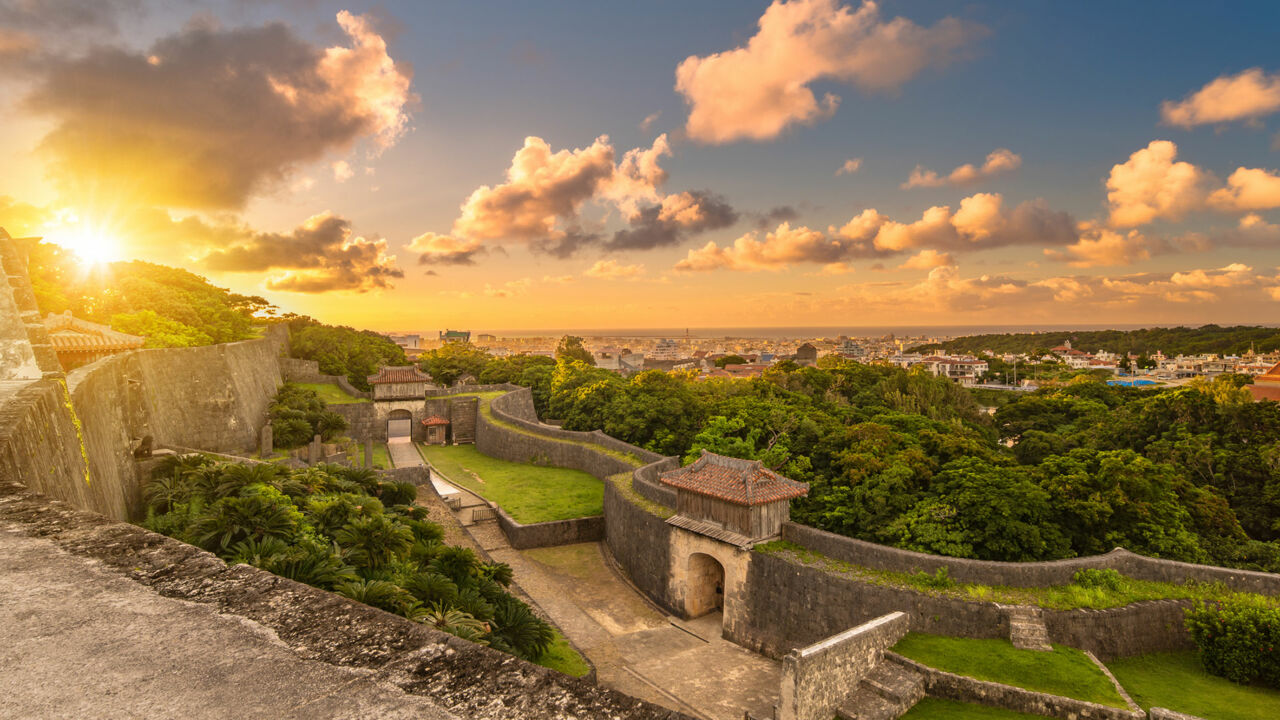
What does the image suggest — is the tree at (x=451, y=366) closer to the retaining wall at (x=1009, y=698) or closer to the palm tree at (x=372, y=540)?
the palm tree at (x=372, y=540)

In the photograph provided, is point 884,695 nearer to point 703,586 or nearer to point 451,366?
point 703,586

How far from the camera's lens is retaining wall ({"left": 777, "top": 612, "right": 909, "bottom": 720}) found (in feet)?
35.8

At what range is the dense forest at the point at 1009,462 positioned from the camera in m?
16.2

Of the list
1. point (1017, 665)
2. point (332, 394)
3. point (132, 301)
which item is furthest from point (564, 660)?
point (332, 394)

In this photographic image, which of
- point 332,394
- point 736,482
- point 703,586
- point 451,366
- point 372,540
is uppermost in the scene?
point 451,366

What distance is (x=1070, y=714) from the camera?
10.2 meters

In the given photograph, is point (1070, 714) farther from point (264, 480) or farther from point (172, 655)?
point (264, 480)

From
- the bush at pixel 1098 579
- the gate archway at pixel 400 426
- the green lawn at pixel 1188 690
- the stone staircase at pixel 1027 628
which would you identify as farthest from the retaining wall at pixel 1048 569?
the gate archway at pixel 400 426

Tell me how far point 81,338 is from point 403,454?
16.8 metres

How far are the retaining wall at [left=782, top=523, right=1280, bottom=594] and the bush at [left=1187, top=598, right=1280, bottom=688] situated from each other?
3.56 ft

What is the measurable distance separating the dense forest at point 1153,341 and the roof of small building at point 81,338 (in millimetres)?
104968

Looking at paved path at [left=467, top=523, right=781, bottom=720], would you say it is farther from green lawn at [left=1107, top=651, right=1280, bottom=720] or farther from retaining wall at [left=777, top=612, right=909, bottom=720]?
green lawn at [left=1107, top=651, right=1280, bottom=720]

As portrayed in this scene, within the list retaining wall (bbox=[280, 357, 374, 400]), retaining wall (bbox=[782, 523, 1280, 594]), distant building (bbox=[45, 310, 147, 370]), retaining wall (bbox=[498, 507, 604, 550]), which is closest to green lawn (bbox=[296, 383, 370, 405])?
retaining wall (bbox=[280, 357, 374, 400])

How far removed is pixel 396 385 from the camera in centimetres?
3431
